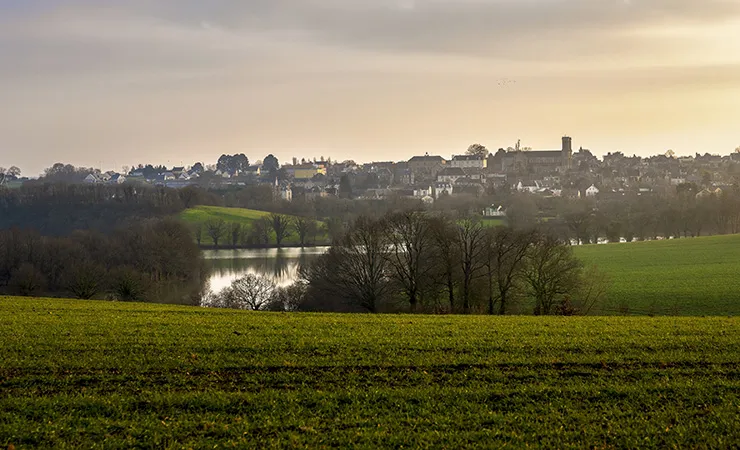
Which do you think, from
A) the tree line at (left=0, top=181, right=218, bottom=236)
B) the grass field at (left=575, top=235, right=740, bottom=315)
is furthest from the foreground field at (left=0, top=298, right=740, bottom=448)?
the tree line at (left=0, top=181, right=218, bottom=236)

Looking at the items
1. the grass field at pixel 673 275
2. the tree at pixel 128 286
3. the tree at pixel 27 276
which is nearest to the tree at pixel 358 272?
the tree at pixel 128 286

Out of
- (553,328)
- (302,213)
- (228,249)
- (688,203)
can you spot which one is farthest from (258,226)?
(553,328)

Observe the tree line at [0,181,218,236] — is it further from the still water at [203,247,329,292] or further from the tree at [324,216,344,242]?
the tree at [324,216,344,242]

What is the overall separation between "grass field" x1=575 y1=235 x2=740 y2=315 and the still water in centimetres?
2820

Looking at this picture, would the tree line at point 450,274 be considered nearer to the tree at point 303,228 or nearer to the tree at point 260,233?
the tree at point 303,228

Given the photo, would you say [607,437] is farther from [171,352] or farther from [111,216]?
[111,216]

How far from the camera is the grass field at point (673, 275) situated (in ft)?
122

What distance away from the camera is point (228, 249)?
99750 mm

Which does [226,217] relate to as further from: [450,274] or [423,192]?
[450,274]

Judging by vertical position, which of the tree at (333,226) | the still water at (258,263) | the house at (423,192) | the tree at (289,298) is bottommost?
the still water at (258,263)

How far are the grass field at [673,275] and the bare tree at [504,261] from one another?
5.10 m

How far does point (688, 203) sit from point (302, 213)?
6629 centimetres

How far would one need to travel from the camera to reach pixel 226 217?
119 meters

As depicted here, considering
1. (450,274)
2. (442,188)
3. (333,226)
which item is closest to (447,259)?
(450,274)
